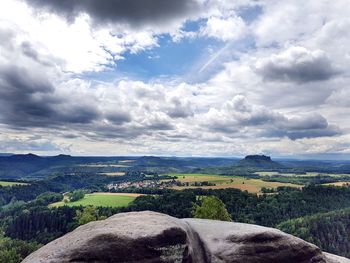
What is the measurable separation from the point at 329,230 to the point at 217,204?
155392 millimetres

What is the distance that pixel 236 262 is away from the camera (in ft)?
88.4

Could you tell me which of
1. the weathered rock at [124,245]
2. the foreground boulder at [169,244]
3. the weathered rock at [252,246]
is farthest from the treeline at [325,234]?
the weathered rock at [124,245]

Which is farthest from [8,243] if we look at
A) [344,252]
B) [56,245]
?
[344,252]

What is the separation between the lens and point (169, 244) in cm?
2422

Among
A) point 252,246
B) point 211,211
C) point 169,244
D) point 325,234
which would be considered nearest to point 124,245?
point 169,244

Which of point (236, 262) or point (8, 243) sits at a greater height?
point (236, 262)

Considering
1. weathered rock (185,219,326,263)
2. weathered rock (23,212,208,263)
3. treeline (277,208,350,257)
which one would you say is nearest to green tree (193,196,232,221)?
weathered rock (185,219,326,263)

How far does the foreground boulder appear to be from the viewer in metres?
22.9

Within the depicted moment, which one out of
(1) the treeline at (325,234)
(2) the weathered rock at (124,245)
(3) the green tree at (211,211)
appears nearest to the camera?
(2) the weathered rock at (124,245)

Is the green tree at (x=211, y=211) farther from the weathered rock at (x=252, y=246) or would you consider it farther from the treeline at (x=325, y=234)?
the treeline at (x=325, y=234)

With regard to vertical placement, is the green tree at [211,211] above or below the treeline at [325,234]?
above

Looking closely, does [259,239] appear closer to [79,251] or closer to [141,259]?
[141,259]

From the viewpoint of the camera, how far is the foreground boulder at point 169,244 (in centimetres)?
2294

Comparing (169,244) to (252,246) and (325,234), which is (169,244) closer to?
(252,246)
